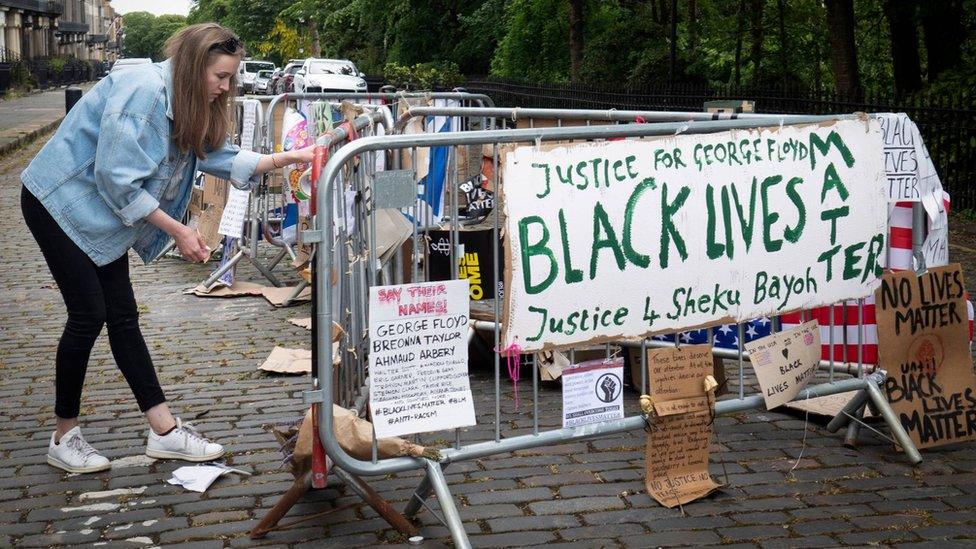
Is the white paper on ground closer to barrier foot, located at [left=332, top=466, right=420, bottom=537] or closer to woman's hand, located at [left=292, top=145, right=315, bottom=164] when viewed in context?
barrier foot, located at [left=332, top=466, right=420, bottom=537]

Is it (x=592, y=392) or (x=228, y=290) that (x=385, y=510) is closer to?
(x=592, y=392)

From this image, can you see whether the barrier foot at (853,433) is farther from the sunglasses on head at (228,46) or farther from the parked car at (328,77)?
the parked car at (328,77)

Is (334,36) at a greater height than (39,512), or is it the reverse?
(334,36)

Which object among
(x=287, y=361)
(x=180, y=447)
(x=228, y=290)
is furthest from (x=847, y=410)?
(x=228, y=290)

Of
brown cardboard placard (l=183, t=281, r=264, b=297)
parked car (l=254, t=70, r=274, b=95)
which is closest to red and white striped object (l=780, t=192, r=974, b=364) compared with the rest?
brown cardboard placard (l=183, t=281, r=264, b=297)

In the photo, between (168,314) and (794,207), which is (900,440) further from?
(168,314)

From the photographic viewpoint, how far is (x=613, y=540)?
4293 millimetres

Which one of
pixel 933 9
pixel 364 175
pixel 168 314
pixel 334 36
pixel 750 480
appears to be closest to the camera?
pixel 364 175

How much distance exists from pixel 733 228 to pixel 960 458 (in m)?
1.59

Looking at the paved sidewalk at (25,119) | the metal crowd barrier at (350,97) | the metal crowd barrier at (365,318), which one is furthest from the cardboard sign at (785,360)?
Result: the paved sidewalk at (25,119)

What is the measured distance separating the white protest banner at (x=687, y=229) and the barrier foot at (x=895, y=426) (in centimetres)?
47

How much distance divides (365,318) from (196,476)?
0.99m

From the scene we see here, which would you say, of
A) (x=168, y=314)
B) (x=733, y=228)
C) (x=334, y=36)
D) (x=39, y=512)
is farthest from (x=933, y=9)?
(x=334, y=36)

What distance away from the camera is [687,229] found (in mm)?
4570
